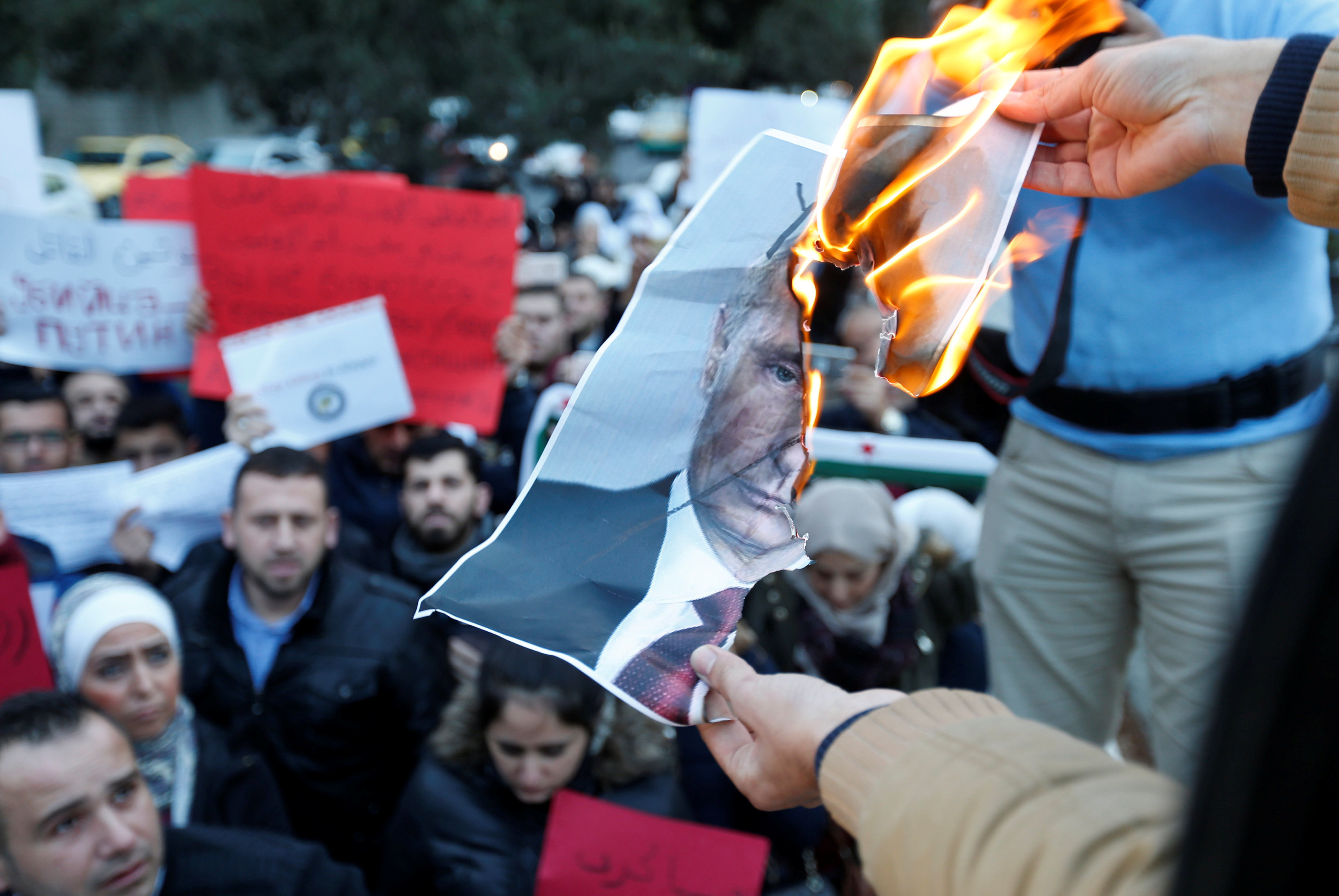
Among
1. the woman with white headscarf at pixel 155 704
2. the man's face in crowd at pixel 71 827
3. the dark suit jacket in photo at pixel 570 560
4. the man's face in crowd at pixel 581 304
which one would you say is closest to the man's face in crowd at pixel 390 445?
the woman with white headscarf at pixel 155 704

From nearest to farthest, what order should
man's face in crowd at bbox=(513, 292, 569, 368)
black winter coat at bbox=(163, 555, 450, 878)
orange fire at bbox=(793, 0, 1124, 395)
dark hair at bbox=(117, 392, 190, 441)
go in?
orange fire at bbox=(793, 0, 1124, 395), black winter coat at bbox=(163, 555, 450, 878), dark hair at bbox=(117, 392, 190, 441), man's face in crowd at bbox=(513, 292, 569, 368)

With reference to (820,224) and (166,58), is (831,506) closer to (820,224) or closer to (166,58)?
(820,224)

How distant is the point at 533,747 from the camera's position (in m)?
2.12

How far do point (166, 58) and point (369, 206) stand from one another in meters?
18.8

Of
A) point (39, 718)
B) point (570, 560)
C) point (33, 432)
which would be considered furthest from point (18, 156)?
point (570, 560)

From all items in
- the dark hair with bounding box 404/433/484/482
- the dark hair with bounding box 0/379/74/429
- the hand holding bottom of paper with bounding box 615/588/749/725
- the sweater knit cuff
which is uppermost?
the sweater knit cuff

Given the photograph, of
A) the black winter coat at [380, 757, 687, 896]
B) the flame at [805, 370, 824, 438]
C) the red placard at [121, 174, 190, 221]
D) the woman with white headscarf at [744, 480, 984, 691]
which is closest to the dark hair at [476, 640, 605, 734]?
the black winter coat at [380, 757, 687, 896]

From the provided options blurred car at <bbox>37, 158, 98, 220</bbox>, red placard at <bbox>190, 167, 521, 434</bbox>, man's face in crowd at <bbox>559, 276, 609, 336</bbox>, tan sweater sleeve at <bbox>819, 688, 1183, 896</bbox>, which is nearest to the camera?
tan sweater sleeve at <bbox>819, 688, 1183, 896</bbox>

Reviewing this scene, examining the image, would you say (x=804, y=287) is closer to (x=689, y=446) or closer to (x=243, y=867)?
(x=689, y=446)

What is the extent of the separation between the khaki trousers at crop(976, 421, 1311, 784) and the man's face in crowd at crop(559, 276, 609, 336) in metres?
3.81

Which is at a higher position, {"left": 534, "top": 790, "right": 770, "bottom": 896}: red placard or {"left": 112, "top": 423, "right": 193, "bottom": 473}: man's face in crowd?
{"left": 112, "top": 423, "right": 193, "bottom": 473}: man's face in crowd

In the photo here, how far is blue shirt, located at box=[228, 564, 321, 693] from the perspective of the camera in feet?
8.64

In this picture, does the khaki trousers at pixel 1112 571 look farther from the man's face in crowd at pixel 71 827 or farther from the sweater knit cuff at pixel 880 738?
the man's face in crowd at pixel 71 827

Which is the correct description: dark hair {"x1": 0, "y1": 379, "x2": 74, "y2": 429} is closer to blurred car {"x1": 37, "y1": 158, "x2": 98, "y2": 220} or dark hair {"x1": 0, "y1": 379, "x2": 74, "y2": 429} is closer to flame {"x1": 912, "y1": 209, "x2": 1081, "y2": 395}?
flame {"x1": 912, "y1": 209, "x2": 1081, "y2": 395}
